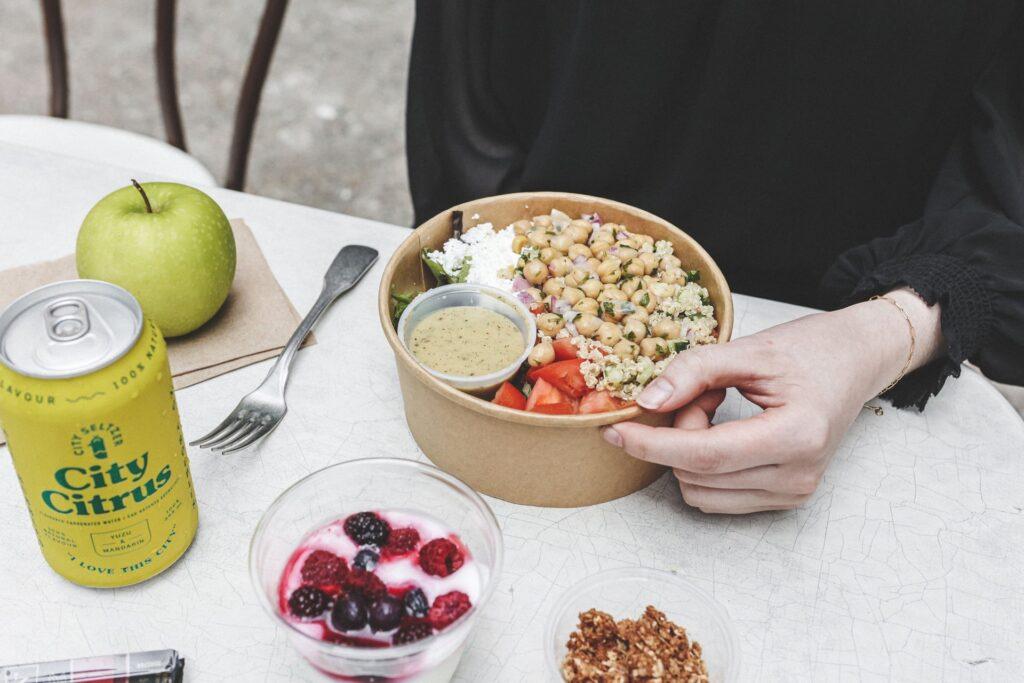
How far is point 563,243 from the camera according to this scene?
106 centimetres

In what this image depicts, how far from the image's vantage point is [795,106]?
3.98 feet

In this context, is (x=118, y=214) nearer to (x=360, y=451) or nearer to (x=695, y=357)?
(x=360, y=451)

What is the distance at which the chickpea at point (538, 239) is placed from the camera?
105 cm

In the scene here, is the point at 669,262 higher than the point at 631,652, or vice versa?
the point at 669,262

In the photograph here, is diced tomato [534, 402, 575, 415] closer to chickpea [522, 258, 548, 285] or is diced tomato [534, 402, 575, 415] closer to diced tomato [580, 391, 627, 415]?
diced tomato [580, 391, 627, 415]

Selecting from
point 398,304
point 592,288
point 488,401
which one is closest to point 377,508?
point 488,401

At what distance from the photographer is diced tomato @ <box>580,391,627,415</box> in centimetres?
89

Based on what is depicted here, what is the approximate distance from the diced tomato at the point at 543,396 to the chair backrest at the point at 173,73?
3.75 feet

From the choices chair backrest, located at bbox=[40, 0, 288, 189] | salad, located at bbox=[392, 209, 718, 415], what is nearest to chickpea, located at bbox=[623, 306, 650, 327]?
salad, located at bbox=[392, 209, 718, 415]

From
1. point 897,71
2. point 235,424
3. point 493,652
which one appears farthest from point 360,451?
point 897,71

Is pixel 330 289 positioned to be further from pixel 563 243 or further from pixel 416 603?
pixel 416 603

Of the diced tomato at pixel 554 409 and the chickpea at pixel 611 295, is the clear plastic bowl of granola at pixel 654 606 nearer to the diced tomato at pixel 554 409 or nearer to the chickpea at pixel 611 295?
the diced tomato at pixel 554 409

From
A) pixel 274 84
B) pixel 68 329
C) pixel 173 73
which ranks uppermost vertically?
pixel 68 329

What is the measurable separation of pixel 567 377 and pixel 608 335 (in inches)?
3.1
